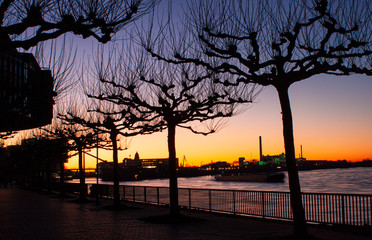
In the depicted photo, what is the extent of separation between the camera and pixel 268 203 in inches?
603

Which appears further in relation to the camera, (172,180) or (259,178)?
(259,178)

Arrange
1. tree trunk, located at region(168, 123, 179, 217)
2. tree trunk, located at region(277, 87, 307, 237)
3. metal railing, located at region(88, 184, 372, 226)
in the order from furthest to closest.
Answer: tree trunk, located at region(168, 123, 179, 217), metal railing, located at region(88, 184, 372, 226), tree trunk, located at region(277, 87, 307, 237)

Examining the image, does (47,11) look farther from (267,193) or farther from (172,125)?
(267,193)

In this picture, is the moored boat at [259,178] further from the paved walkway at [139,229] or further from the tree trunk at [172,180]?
the tree trunk at [172,180]

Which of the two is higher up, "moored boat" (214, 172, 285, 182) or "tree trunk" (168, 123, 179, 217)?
"tree trunk" (168, 123, 179, 217)

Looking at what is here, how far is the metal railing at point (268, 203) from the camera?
12766mm

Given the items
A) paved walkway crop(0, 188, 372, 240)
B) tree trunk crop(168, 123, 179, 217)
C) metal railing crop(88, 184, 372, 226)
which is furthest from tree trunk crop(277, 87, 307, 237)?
tree trunk crop(168, 123, 179, 217)

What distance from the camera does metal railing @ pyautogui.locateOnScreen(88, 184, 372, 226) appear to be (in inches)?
503

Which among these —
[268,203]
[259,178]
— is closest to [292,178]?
[268,203]

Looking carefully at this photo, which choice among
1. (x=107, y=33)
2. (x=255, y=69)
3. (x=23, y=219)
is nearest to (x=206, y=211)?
(x=23, y=219)

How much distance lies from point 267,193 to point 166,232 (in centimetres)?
494

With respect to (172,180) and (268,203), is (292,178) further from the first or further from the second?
(172,180)

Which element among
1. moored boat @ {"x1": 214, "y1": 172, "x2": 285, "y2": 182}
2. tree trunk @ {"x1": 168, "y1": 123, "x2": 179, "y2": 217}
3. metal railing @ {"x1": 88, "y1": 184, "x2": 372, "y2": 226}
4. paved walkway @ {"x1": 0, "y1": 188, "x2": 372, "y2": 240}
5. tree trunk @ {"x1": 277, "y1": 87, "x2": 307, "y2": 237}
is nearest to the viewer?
tree trunk @ {"x1": 277, "y1": 87, "x2": 307, "y2": 237}

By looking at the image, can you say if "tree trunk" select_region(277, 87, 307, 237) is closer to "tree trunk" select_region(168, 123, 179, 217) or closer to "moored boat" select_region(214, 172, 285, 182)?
"tree trunk" select_region(168, 123, 179, 217)
